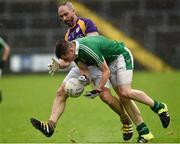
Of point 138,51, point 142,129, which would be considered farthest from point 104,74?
point 138,51

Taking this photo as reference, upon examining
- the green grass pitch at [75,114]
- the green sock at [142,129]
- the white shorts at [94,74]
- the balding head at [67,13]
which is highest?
the balding head at [67,13]

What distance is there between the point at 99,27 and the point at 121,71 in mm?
22087

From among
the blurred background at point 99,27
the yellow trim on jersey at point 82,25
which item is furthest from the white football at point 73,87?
the blurred background at point 99,27

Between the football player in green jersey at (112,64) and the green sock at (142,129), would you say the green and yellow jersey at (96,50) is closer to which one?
the football player in green jersey at (112,64)

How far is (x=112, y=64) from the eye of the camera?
1126 cm

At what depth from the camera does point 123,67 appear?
11.2m

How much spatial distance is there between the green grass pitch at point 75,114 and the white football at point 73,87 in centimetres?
71

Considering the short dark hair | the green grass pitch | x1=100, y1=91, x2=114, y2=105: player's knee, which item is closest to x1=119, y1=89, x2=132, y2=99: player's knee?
x1=100, y1=91, x2=114, y2=105: player's knee

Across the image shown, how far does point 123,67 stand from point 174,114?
410 centimetres

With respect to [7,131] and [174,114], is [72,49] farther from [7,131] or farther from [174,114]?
[174,114]

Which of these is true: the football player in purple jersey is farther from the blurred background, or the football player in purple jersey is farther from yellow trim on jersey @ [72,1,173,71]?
yellow trim on jersey @ [72,1,173,71]

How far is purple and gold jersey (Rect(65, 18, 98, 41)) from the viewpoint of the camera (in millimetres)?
11586

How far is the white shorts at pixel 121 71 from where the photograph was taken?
11125mm

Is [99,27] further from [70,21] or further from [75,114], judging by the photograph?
[70,21]
